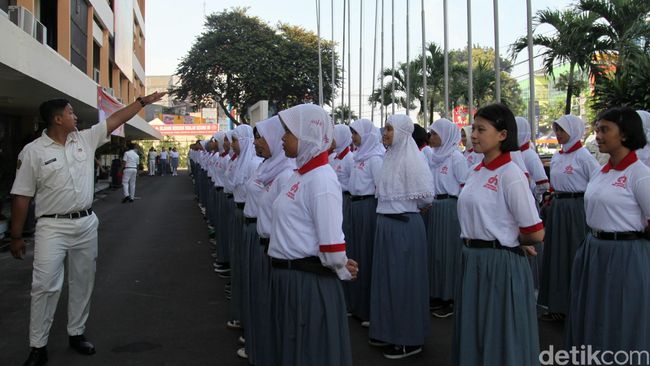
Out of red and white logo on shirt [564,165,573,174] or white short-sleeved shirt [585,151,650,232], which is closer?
white short-sleeved shirt [585,151,650,232]

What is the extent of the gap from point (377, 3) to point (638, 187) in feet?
52.8

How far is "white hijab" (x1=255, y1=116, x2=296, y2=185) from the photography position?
4035mm

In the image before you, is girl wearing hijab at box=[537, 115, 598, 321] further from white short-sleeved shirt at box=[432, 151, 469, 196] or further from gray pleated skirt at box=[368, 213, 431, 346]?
gray pleated skirt at box=[368, 213, 431, 346]

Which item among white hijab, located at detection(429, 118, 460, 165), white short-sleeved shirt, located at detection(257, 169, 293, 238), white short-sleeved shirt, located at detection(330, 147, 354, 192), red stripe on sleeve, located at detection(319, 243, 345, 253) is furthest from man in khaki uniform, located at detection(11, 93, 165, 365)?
white hijab, located at detection(429, 118, 460, 165)

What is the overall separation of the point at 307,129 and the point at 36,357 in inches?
117

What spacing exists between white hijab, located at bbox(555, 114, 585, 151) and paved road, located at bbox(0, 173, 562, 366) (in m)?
1.82

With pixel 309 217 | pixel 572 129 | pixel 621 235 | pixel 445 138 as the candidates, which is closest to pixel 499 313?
pixel 621 235

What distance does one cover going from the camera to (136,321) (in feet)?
18.8

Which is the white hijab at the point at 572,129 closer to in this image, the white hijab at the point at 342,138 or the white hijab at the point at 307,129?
the white hijab at the point at 342,138

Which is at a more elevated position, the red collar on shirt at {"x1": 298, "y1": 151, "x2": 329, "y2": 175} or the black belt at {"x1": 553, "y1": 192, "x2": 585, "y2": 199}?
the red collar on shirt at {"x1": 298, "y1": 151, "x2": 329, "y2": 175}

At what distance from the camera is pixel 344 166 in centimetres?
707

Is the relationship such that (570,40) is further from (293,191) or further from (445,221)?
(293,191)

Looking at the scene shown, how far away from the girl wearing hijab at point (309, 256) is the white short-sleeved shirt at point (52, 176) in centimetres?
212

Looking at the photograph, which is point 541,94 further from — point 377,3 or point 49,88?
point 49,88
